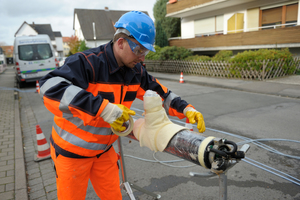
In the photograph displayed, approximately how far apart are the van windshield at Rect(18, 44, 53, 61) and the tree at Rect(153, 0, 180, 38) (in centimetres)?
2366

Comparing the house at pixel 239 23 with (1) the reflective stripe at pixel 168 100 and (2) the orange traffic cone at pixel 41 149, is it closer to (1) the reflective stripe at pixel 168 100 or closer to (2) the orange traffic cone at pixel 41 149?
(1) the reflective stripe at pixel 168 100

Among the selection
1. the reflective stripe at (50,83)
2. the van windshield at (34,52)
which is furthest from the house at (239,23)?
the reflective stripe at (50,83)

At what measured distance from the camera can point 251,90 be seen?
9.40 meters

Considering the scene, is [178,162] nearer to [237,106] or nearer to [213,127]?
[213,127]

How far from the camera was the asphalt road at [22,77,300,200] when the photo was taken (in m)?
2.93

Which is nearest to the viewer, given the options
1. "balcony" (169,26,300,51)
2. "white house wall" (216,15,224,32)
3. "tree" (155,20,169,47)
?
"balcony" (169,26,300,51)

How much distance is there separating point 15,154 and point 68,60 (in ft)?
11.4

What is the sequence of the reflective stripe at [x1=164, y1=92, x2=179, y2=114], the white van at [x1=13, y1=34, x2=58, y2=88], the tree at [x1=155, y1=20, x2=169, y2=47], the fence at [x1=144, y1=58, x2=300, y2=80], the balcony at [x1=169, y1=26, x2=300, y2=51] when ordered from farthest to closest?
the tree at [x1=155, y1=20, x2=169, y2=47] < the balcony at [x1=169, y1=26, x2=300, y2=51] < the white van at [x1=13, y1=34, x2=58, y2=88] < the fence at [x1=144, y1=58, x2=300, y2=80] < the reflective stripe at [x1=164, y1=92, x2=179, y2=114]

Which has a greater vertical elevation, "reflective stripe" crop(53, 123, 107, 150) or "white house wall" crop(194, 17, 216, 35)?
"white house wall" crop(194, 17, 216, 35)

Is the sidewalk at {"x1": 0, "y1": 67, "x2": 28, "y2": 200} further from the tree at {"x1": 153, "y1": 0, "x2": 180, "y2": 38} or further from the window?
the tree at {"x1": 153, "y1": 0, "x2": 180, "y2": 38}

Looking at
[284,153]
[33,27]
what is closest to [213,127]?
[284,153]

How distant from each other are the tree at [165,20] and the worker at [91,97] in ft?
111

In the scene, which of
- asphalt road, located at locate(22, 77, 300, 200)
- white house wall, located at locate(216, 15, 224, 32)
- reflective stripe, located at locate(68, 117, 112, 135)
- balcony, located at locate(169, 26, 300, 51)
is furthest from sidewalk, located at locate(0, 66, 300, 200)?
white house wall, located at locate(216, 15, 224, 32)

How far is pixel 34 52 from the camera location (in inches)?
516
